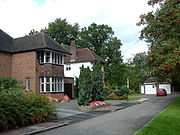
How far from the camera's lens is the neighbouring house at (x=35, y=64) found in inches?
955

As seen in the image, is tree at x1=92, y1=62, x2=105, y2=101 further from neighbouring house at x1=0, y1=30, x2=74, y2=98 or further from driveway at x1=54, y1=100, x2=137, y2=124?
neighbouring house at x1=0, y1=30, x2=74, y2=98

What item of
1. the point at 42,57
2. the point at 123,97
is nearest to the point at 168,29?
the point at 42,57

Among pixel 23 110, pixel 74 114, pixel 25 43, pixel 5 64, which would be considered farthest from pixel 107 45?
pixel 23 110

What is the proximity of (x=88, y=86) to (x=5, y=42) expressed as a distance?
45.2 ft

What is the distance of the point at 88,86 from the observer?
1906cm

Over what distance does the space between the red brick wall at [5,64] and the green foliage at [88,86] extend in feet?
35.1

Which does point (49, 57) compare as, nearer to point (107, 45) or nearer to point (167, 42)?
point (167, 42)

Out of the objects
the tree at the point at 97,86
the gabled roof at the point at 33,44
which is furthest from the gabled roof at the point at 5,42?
the tree at the point at 97,86

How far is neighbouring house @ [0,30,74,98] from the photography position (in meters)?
24.3

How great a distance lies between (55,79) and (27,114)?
15066mm

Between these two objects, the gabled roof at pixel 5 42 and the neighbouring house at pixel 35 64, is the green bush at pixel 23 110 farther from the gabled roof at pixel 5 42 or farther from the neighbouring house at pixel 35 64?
the gabled roof at pixel 5 42

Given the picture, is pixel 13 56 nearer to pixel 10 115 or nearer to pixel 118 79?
pixel 10 115

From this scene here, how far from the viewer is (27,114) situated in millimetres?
11078

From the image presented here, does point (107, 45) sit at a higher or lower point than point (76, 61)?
higher
